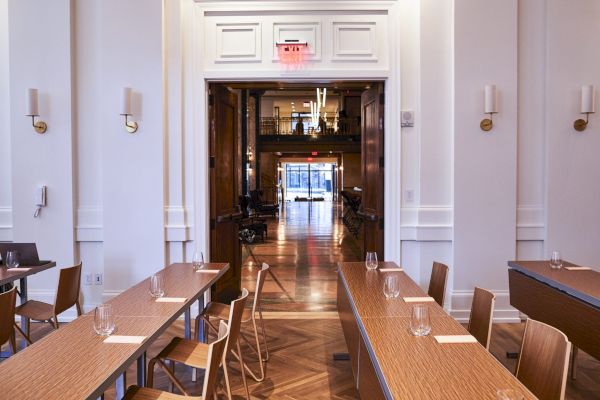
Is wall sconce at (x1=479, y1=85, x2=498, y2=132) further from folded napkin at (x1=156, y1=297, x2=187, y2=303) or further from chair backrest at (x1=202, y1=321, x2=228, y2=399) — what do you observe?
chair backrest at (x1=202, y1=321, x2=228, y2=399)

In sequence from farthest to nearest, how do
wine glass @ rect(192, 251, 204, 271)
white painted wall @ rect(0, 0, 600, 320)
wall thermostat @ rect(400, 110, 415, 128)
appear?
wall thermostat @ rect(400, 110, 415, 128) → white painted wall @ rect(0, 0, 600, 320) → wine glass @ rect(192, 251, 204, 271)

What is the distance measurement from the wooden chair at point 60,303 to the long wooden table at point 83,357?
3.47 feet

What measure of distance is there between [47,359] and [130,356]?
Result: 1.14ft

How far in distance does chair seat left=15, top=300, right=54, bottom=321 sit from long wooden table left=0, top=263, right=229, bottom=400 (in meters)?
1.23

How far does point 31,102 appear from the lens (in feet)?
16.6

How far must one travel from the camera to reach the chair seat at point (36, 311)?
3.73 m

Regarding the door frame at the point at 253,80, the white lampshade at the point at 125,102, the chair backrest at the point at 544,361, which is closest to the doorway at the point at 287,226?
the door frame at the point at 253,80

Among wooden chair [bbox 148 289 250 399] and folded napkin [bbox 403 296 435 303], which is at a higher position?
folded napkin [bbox 403 296 435 303]

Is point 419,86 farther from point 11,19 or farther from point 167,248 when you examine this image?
point 11,19

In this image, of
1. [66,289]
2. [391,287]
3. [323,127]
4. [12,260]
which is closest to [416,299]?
[391,287]

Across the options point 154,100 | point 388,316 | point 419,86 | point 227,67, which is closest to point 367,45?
point 419,86

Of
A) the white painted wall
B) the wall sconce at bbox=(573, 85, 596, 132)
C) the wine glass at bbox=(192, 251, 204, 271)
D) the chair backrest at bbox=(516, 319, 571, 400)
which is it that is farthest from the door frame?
the chair backrest at bbox=(516, 319, 571, 400)

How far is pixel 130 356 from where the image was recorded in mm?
1984

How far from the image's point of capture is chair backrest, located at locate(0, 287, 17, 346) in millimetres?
2838
